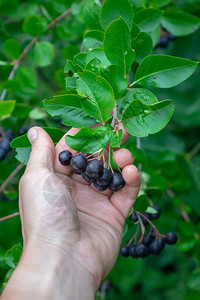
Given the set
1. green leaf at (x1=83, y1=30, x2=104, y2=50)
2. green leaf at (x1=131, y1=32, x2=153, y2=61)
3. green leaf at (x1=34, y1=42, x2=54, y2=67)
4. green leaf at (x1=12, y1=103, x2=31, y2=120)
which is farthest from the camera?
green leaf at (x1=34, y1=42, x2=54, y2=67)

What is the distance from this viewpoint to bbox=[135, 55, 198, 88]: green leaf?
48.8 inches

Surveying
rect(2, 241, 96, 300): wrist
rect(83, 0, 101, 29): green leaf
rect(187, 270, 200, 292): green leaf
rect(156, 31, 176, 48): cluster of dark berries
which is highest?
rect(83, 0, 101, 29): green leaf

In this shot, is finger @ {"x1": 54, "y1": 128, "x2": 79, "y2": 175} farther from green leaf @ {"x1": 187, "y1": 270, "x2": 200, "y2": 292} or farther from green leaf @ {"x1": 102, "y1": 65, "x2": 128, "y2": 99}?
green leaf @ {"x1": 187, "y1": 270, "x2": 200, "y2": 292}

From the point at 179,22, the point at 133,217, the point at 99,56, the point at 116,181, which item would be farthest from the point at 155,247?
the point at 179,22

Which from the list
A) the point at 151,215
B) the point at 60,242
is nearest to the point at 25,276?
the point at 60,242

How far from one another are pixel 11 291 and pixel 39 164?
0.47m

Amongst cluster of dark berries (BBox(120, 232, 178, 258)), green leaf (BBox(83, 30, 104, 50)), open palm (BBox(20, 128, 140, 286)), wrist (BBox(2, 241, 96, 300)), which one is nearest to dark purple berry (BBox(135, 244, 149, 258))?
cluster of dark berries (BBox(120, 232, 178, 258))

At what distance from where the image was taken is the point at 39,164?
53.7 inches

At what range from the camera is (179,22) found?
2.00 metres

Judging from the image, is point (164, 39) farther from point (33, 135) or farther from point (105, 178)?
point (105, 178)

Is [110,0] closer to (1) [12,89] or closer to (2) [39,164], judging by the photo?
(2) [39,164]

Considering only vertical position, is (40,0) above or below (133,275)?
above

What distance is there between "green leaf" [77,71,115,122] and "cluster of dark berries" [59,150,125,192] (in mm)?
169

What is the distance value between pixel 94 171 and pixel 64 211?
0.25 metres
